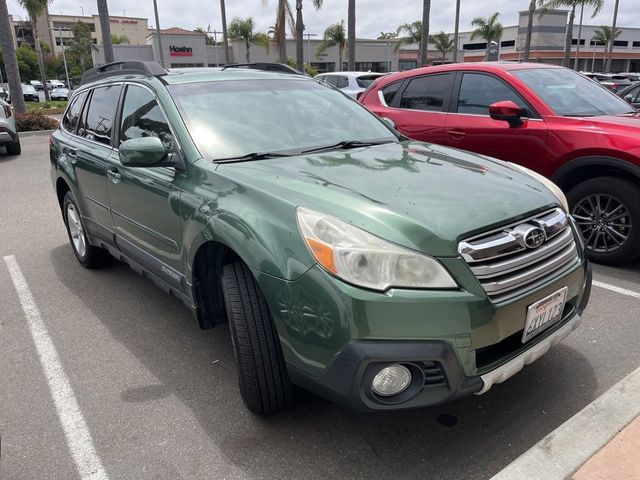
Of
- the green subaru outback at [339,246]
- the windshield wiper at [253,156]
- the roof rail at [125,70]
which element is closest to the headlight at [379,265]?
the green subaru outback at [339,246]

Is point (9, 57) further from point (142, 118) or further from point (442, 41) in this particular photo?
point (442, 41)

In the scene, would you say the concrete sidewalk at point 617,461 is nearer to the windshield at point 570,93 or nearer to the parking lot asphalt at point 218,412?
the parking lot asphalt at point 218,412

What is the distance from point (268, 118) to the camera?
333 centimetres

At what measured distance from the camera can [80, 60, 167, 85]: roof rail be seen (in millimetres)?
3724

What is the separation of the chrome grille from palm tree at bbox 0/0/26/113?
55.7 feet

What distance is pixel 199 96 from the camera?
3322 mm

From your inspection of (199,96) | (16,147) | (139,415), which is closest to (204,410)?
(139,415)

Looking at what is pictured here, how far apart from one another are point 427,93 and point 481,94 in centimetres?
70

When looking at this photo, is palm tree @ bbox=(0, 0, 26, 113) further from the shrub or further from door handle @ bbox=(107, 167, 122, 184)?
door handle @ bbox=(107, 167, 122, 184)

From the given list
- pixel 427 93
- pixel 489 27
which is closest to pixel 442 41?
pixel 489 27

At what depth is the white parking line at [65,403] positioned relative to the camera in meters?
2.42

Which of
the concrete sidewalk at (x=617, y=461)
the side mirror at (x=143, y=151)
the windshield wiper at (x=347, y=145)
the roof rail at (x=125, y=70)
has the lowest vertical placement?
the concrete sidewalk at (x=617, y=461)

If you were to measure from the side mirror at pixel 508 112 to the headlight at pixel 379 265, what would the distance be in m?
3.26

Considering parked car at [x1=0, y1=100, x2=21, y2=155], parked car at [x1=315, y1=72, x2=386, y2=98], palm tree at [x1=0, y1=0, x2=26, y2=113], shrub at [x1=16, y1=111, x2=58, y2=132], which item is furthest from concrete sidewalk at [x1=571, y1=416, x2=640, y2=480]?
palm tree at [x1=0, y1=0, x2=26, y2=113]
